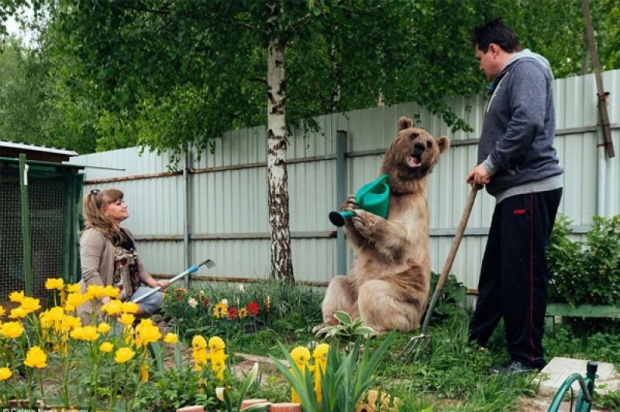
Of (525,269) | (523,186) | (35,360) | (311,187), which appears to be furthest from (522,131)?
(311,187)

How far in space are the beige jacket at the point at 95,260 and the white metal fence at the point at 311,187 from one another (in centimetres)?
322

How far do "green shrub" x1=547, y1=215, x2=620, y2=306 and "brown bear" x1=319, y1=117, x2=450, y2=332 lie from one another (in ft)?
3.57

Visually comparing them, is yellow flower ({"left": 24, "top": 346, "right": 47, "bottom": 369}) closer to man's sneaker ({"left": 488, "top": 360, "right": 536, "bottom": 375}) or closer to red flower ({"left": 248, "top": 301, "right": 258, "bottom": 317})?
man's sneaker ({"left": 488, "top": 360, "right": 536, "bottom": 375})

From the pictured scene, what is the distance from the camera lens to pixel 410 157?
456cm

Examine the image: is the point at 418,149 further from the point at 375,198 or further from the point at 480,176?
the point at 480,176

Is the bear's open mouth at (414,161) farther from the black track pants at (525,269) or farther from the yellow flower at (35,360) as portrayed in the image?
the yellow flower at (35,360)

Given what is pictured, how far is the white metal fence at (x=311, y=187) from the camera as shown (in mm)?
5504

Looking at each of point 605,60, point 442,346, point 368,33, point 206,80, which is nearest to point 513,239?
point 442,346

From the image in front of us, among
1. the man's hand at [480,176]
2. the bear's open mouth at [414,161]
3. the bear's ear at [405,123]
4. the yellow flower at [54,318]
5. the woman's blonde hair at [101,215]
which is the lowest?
the yellow flower at [54,318]

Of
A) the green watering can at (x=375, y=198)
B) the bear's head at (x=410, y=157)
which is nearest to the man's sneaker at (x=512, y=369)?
the green watering can at (x=375, y=198)

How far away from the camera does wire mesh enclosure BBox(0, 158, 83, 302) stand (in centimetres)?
674

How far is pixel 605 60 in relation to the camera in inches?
485

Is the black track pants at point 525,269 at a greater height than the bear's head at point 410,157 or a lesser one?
lesser

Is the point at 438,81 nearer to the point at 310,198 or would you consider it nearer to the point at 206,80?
the point at 310,198
